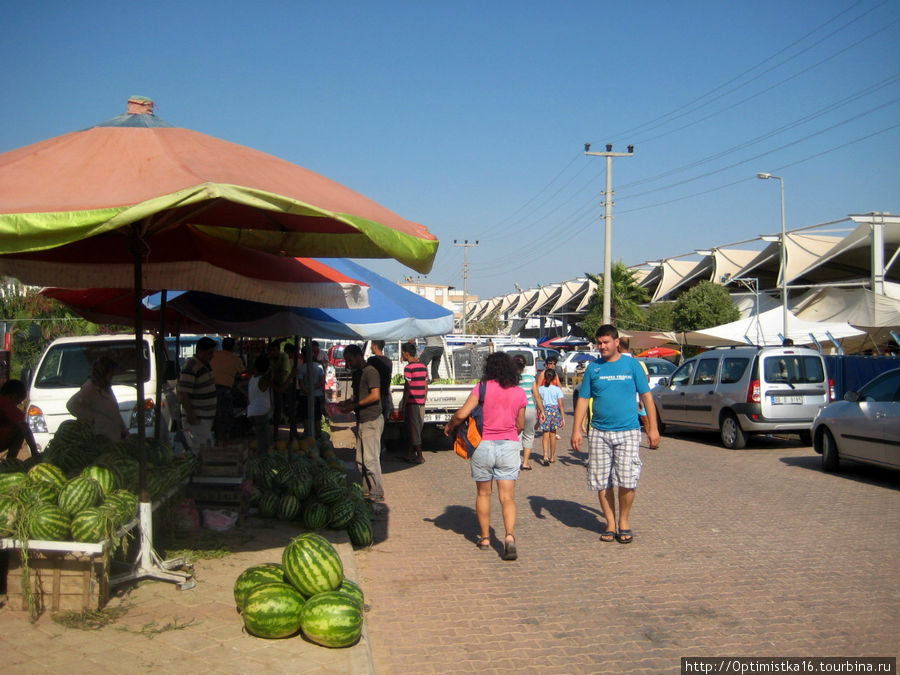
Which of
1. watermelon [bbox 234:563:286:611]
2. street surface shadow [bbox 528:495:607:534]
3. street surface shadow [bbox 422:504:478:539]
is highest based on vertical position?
watermelon [bbox 234:563:286:611]

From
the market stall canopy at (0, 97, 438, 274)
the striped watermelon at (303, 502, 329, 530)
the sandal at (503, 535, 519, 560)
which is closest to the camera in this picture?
the market stall canopy at (0, 97, 438, 274)

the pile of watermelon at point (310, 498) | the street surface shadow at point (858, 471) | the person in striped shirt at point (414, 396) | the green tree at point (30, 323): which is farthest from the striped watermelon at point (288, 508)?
the green tree at point (30, 323)

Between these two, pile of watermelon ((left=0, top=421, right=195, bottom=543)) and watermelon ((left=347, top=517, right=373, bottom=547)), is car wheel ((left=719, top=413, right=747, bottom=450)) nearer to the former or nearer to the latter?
watermelon ((left=347, top=517, right=373, bottom=547))

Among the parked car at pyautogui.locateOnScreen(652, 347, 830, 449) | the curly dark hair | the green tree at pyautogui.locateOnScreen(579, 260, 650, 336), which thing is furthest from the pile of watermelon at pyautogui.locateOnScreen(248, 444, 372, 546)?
the green tree at pyautogui.locateOnScreen(579, 260, 650, 336)

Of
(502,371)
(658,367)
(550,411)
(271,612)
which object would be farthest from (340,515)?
(658,367)

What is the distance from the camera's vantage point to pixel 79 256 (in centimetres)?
616

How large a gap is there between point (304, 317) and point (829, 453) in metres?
8.43

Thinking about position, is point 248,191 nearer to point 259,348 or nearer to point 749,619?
point 749,619

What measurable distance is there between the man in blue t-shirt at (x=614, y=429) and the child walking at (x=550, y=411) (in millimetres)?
5193

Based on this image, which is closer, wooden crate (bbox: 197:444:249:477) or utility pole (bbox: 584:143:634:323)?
wooden crate (bbox: 197:444:249:477)

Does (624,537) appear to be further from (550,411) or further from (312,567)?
(550,411)

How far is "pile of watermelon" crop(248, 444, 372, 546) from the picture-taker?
7230mm

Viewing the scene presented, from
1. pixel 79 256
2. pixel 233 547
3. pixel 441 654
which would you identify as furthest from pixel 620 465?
pixel 79 256

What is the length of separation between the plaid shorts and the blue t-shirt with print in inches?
3.3
